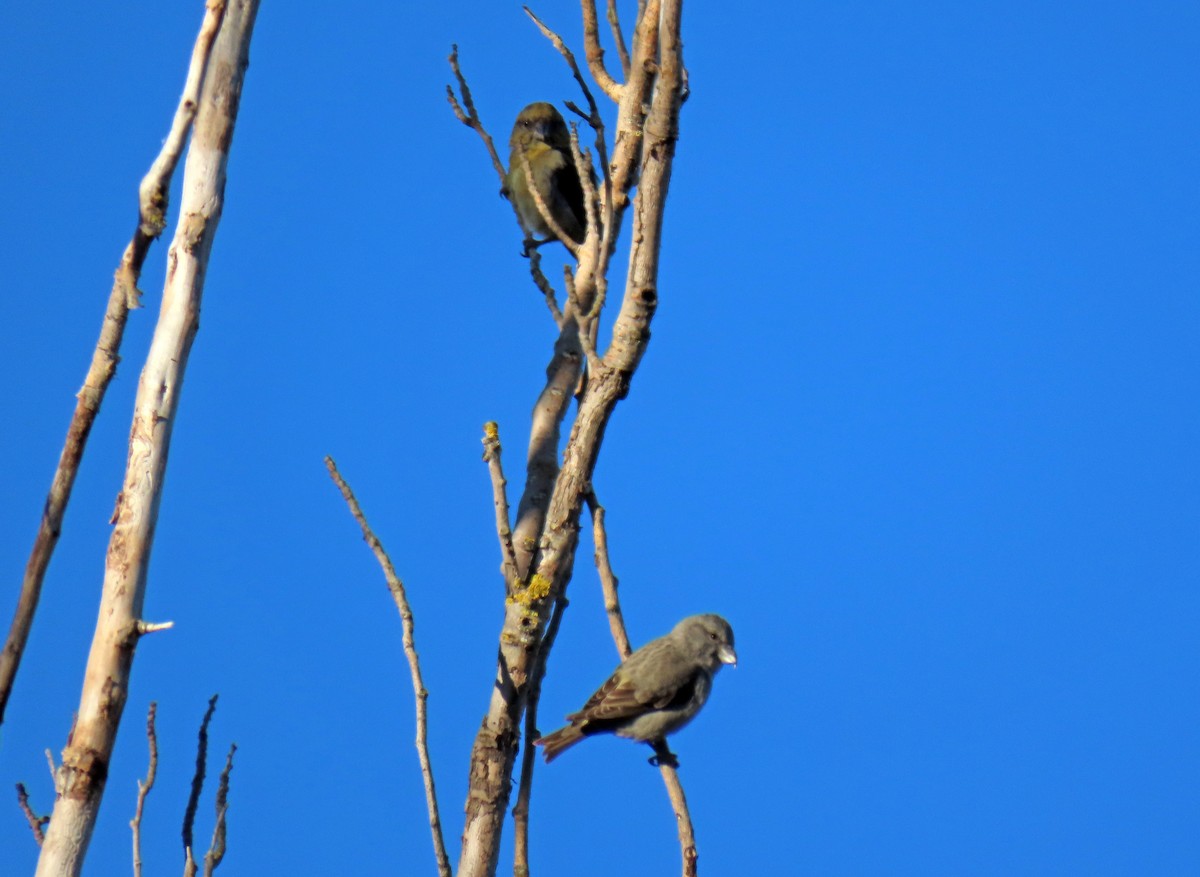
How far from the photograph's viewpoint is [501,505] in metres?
3.23

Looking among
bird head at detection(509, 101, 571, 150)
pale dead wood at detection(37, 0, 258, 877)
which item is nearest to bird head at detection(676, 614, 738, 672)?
bird head at detection(509, 101, 571, 150)

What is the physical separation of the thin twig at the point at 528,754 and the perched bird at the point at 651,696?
115 inches

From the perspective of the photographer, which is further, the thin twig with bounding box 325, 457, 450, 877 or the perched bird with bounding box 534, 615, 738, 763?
the perched bird with bounding box 534, 615, 738, 763

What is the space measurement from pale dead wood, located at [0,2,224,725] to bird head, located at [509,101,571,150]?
6.66 m

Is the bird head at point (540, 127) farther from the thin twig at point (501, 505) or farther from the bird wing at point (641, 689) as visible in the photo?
the thin twig at point (501, 505)

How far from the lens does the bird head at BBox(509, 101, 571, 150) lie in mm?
9273

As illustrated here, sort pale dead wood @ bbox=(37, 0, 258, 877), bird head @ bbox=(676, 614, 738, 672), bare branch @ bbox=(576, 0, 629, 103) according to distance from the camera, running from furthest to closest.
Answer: bird head @ bbox=(676, 614, 738, 672), bare branch @ bbox=(576, 0, 629, 103), pale dead wood @ bbox=(37, 0, 258, 877)

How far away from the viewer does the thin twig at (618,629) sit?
386 cm

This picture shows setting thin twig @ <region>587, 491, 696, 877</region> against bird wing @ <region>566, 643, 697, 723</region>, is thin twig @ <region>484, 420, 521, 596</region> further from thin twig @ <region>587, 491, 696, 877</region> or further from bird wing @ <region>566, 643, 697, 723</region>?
bird wing @ <region>566, 643, 697, 723</region>

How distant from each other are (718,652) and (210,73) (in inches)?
194

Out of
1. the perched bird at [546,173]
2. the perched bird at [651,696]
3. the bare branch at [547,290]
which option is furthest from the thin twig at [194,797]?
the perched bird at [546,173]

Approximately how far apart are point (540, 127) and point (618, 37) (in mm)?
5205

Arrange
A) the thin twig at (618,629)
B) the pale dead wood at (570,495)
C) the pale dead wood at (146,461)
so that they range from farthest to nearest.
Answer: the thin twig at (618,629) < the pale dead wood at (570,495) < the pale dead wood at (146,461)

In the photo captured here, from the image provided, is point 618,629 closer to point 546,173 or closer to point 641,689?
point 641,689
